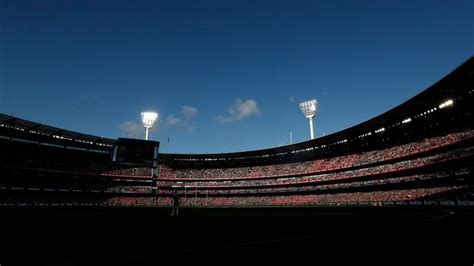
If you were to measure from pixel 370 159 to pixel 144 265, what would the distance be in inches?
Answer: 2417

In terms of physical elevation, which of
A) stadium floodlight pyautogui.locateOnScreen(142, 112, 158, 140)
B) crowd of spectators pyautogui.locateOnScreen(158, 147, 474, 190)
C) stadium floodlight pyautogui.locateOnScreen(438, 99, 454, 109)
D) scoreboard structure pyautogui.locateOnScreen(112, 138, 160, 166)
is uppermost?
stadium floodlight pyautogui.locateOnScreen(142, 112, 158, 140)

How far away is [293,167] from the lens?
7531 centimetres

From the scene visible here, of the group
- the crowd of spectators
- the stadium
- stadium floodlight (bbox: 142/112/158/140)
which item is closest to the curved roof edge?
the stadium

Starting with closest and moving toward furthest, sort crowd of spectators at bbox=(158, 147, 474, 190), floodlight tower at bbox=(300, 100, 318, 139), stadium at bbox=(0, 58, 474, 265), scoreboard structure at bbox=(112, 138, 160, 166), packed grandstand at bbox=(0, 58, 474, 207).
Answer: stadium at bbox=(0, 58, 474, 265), scoreboard structure at bbox=(112, 138, 160, 166), packed grandstand at bbox=(0, 58, 474, 207), crowd of spectators at bbox=(158, 147, 474, 190), floodlight tower at bbox=(300, 100, 318, 139)

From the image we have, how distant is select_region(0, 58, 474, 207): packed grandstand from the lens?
40.8 m

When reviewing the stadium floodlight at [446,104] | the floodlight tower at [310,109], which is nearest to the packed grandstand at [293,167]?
the stadium floodlight at [446,104]

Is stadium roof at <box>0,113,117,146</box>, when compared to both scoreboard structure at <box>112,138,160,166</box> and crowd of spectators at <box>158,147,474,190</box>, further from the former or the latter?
scoreboard structure at <box>112,138,160,166</box>

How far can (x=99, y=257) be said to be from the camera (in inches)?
188

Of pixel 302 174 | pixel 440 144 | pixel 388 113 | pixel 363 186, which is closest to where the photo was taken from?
pixel 440 144

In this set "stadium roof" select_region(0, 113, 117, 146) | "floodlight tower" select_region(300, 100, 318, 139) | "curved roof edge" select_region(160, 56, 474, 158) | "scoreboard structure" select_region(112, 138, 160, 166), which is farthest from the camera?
"floodlight tower" select_region(300, 100, 318, 139)

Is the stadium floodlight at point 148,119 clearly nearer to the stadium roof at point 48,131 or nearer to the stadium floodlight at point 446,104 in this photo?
the stadium roof at point 48,131

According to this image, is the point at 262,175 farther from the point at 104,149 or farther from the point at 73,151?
the point at 73,151

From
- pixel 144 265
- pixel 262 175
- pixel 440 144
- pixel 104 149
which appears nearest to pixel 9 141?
pixel 104 149

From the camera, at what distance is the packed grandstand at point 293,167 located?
1608 inches
